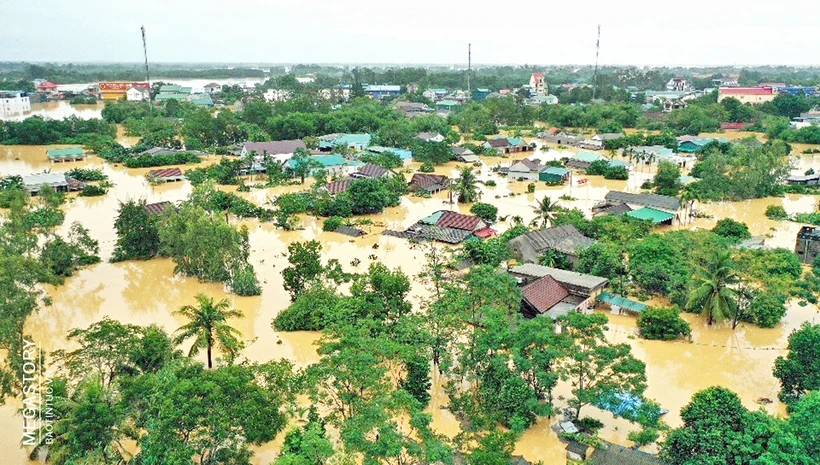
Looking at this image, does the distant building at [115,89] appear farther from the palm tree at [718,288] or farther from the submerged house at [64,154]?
the palm tree at [718,288]

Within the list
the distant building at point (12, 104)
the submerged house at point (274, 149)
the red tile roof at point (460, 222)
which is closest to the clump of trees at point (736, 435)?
the red tile roof at point (460, 222)

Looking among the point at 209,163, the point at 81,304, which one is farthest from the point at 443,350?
the point at 209,163

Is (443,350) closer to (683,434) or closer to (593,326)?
(593,326)

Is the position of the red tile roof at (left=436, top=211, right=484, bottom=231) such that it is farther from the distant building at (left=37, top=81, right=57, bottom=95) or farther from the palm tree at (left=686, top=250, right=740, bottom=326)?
the distant building at (left=37, top=81, right=57, bottom=95)

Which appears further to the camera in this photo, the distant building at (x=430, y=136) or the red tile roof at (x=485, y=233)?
the distant building at (x=430, y=136)

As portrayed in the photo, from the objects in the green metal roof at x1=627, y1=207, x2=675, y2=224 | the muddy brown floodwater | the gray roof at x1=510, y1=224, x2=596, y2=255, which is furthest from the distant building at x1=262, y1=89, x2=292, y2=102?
the gray roof at x1=510, y1=224, x2=596, y2=255

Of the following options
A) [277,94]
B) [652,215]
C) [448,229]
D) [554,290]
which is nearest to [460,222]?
[448,229]

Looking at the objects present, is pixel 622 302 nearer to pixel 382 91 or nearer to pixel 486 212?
pixel 486 212
